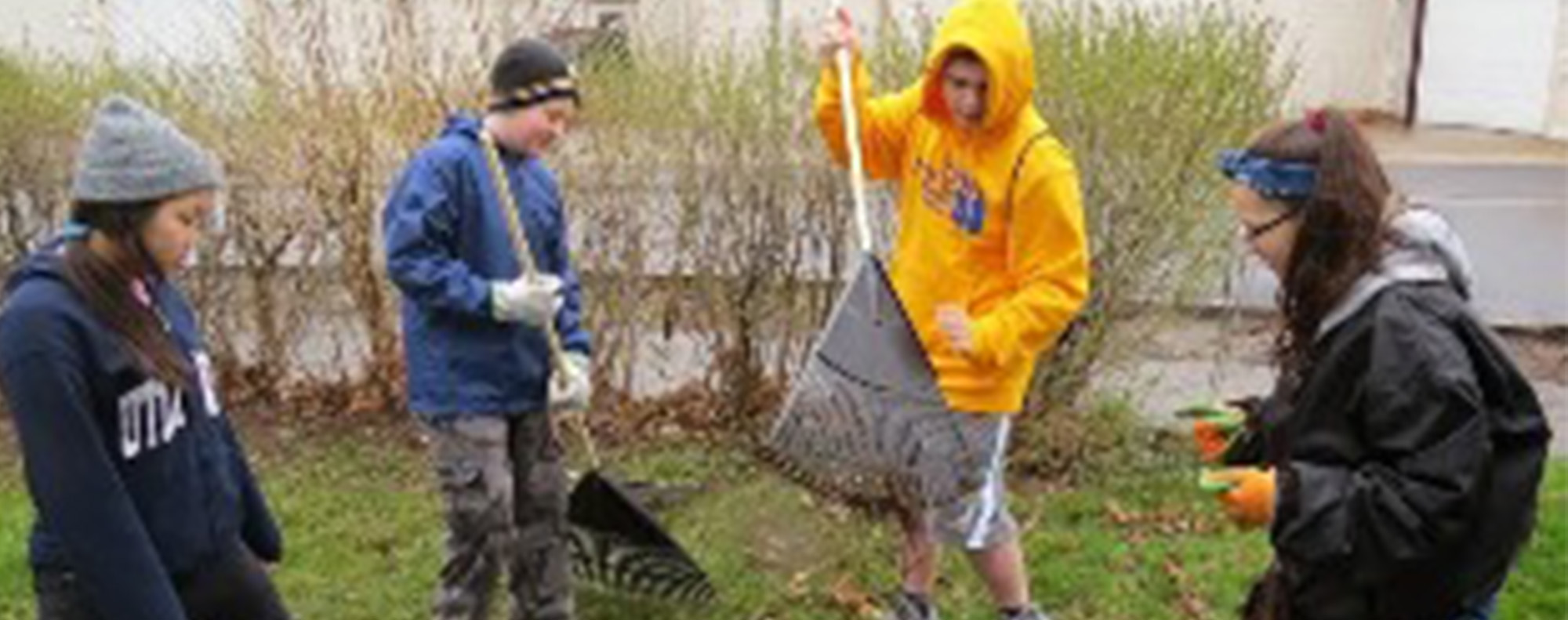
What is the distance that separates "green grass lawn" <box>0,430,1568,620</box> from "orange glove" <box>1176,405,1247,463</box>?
1.70 m

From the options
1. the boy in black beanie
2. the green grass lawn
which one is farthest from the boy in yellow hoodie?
the boy in black beanie

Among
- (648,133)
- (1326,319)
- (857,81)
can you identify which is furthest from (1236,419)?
(648,133)

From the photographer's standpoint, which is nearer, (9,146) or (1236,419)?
(1236,419)

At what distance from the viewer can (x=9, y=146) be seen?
20.1 ft

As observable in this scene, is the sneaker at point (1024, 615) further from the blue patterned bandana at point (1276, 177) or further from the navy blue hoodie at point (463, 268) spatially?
the blue patterned bandana at point (1276, 177)

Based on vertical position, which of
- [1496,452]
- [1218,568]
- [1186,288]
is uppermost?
[1496,452]

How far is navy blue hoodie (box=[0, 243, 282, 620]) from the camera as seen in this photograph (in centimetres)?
239

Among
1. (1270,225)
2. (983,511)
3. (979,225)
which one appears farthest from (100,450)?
(983,511)

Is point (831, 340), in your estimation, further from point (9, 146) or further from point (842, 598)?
point (9, 146)

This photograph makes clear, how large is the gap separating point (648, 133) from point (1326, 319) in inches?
142

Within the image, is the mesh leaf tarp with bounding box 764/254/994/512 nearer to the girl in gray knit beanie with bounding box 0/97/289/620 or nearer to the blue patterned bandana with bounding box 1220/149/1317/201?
the blue patterned bandana with bounding box 1220/149/1317/201

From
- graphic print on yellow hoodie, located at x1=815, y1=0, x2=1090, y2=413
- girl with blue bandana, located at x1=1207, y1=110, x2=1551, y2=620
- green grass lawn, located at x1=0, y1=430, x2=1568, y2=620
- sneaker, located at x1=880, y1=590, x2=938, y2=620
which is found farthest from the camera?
green grass lawn, located at x1=0, y1=430, x2=1568, y2=620

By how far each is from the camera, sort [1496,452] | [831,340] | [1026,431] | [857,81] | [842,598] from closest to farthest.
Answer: [1496,452], [831,340], [857,81], [842,598], [1026,431]

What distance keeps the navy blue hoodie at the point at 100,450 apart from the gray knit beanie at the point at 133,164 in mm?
129
